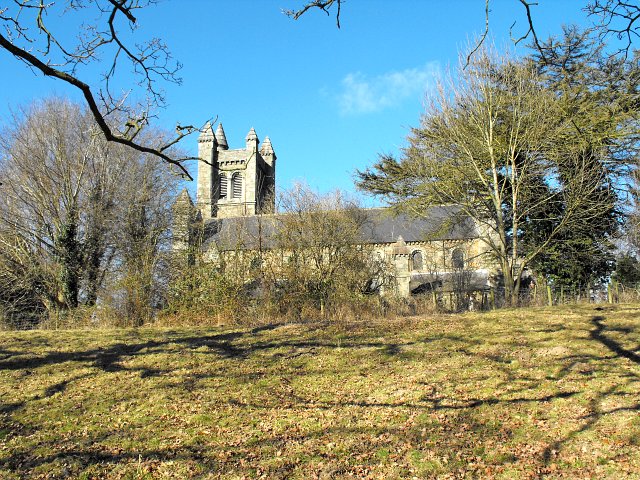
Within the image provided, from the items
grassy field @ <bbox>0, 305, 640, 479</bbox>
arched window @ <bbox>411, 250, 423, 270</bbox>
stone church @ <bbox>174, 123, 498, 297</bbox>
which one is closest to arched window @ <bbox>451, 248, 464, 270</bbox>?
stone church @ <bbox>174, 123, 498, 297</bbox>

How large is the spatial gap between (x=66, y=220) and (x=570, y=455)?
69.9ft

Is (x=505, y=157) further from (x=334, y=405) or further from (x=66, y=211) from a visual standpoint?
(x=66, y=211)

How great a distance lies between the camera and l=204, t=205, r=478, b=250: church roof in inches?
747

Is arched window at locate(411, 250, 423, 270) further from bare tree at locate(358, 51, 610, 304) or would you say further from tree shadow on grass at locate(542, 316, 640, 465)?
tree shadow on grass at locate(542, 316, 640, 465)

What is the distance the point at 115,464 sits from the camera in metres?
5.91

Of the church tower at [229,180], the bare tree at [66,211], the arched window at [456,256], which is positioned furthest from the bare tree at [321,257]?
the church tower at [229,180]

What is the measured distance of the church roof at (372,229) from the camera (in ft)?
62.2

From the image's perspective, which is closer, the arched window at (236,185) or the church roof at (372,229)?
the church roof at (372,229)

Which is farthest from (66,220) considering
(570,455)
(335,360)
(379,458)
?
(570,455)

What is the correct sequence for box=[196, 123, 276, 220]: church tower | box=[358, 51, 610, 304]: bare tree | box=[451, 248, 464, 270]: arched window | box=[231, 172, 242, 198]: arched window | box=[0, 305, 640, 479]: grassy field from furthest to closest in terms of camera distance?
box=[231, 172, 242, 198]: arched window < box=[196, 123, 276, 220]: church tower < box=[451, 248, 464, 270]: arched window < box=[358, 51, 610, 304]: bare tree < box=[0, 305, 640, 479]: grassy field

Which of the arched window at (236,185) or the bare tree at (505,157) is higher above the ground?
the arched window at (236,185)

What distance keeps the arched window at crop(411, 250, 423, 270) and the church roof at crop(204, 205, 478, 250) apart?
3.24 ft

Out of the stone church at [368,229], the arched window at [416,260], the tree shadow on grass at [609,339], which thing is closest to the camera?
the tree shadow on grass at [609,339]

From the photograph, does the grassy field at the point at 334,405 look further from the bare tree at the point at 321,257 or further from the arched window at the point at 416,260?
the arched window at the point at 416,260
